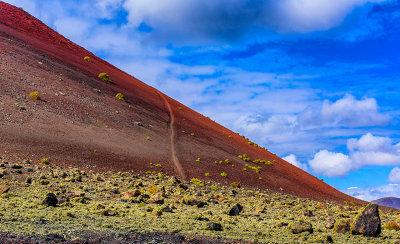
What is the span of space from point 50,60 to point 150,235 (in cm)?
4533

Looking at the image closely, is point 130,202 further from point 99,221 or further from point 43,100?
point 43,100

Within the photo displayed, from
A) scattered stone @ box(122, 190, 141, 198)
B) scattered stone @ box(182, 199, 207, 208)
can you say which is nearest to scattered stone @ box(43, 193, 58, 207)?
scattered stone @ box(122, 190, 141, 198)

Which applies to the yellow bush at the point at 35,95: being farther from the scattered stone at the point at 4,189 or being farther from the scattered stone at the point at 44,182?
the scattered stone at the point at 4,189

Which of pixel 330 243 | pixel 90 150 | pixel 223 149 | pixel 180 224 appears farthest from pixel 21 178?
pixel 223 149

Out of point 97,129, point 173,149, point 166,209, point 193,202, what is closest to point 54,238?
point 166,209

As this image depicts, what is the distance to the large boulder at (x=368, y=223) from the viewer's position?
50.0 ft

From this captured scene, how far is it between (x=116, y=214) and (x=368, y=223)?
1127 cm

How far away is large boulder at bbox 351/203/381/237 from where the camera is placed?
1524cm

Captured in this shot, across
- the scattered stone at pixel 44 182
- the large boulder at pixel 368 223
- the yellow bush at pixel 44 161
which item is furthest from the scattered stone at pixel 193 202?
the yellow bush at pixel 44 161

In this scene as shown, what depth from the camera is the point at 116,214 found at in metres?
17.0

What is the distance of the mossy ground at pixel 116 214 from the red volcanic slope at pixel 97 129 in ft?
19.9

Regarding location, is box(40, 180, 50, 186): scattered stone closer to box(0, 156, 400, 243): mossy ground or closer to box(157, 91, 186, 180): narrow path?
box(0, 156, 400, 243): mossy ground

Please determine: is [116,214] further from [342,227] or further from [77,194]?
[342,227]

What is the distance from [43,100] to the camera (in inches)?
1554
